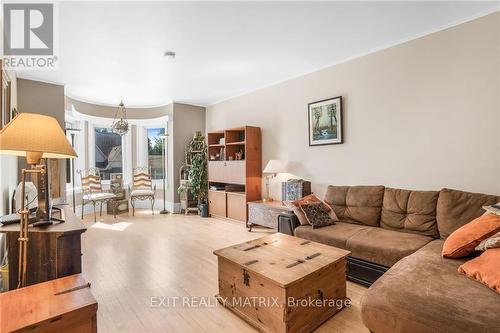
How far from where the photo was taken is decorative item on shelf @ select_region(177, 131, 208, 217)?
5.75 m

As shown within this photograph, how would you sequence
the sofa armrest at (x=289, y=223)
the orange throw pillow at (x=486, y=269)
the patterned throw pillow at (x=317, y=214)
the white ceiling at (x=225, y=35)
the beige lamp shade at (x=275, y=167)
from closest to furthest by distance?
the orange throw pillow at (x=486, y=269) → the white ceiling at (x=225, y=35) → the patterned throw pillow at (x=317, y=214) → the sofa armrest at (x=289, y=223) → the beige lamp shade at (x=275, y=167)

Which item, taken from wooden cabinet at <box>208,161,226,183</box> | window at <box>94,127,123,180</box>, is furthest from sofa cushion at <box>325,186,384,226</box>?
window at <box>94,127,123,180</box>

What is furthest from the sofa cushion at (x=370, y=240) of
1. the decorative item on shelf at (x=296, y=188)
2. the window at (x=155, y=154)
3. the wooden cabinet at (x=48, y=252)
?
the window at (x=155, y=154)

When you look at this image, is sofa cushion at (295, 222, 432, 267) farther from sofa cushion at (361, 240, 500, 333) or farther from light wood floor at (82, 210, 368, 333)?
sofa cushion at (361, 240, 500, 333)

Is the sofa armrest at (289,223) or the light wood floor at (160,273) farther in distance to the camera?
the sofa armrest at (289,223)

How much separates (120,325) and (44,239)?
2.81ft

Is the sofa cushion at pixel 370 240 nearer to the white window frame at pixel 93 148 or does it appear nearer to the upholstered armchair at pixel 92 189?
the upholstered armchair at pixel 92 189

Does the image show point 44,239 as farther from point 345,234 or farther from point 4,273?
point 345,234

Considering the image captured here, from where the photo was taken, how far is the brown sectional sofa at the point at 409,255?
135 cm

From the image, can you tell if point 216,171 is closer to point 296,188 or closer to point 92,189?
point 296,188

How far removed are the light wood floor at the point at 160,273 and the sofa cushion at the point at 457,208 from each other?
103 cm

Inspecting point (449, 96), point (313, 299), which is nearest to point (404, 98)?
point (449, 96)

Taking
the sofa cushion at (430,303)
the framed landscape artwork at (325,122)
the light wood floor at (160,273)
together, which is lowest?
the light wood floor at (160,273)

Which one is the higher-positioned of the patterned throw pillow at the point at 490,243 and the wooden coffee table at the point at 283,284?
the patterned throw pillow at the point at 490,243
